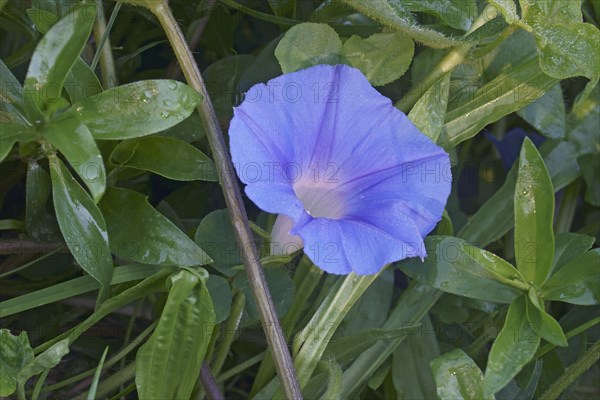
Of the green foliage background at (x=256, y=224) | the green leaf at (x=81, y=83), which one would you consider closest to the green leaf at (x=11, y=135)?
the green foliage background at (x=256, y=224)

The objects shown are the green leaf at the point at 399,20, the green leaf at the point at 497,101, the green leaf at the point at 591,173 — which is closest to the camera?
the green leaf at the point at 399,20

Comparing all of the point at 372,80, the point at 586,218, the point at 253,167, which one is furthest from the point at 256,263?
the point at 586,218

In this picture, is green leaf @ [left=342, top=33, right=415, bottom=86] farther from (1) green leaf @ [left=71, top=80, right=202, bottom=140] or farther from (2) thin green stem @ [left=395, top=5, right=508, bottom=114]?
(1) green leaf @ [left=71, top=80, right=202, bottom=140]

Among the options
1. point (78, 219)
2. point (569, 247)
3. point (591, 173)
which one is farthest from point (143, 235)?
point (591, 173)

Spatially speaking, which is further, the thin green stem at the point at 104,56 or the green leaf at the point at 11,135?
the thin green stem at the point at 104,56

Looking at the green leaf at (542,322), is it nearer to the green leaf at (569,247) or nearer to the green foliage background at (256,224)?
the green foliage background at (256,224)

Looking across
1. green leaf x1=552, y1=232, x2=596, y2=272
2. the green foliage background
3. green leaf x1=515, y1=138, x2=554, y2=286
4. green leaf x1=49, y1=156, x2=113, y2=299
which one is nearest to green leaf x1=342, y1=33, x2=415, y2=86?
the green foliage background

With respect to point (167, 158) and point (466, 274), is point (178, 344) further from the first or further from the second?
point (466, 274)
